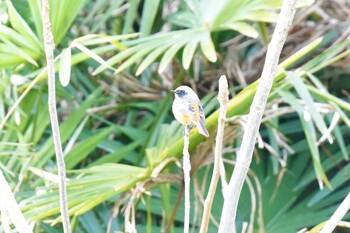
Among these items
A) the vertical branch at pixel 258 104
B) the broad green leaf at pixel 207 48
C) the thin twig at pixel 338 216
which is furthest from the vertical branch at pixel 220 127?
the broad green leaf at pixel 207 48

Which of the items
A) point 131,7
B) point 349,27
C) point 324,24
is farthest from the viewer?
point 324,24

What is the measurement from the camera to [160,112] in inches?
93.7

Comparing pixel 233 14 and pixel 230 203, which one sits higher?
pixel 233 14

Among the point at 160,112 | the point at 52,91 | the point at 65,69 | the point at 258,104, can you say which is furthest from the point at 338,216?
the point at 160,112

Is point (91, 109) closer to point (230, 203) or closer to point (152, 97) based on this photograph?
point (152, 97)

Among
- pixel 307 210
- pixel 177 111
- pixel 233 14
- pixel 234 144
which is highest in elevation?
pixel 233 14

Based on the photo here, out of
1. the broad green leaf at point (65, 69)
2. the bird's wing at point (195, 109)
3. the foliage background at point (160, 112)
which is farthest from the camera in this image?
the foliage background at point (160, 112)

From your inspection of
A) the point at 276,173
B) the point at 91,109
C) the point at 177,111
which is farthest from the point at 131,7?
the point at 177,111

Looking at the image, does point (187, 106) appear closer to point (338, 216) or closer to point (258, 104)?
point (258, 104)

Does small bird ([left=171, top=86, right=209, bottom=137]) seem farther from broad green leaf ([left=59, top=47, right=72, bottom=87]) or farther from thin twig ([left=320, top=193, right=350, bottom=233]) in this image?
broad green leaf ([left=59, top=47, right=72, bottom=87])

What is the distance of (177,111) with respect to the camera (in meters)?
1.13

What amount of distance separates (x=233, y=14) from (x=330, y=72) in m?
0.75

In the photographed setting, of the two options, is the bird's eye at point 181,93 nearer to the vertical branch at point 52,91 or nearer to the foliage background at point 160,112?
the vertical branch at point 52,91

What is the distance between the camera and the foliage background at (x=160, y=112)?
6.03ft
